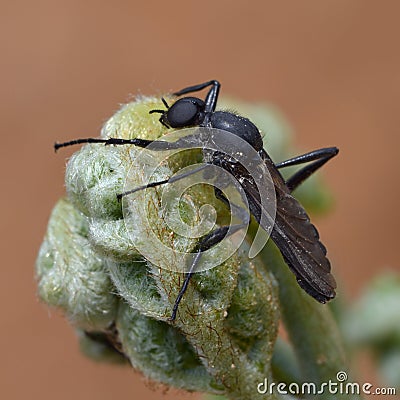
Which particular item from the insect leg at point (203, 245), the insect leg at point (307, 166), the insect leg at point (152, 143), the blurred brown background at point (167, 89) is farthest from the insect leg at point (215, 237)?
the blurred brown background at point (167, 89)

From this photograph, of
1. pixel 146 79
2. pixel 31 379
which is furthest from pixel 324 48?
pixel 31 379

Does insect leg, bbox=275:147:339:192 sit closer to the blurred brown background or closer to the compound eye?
the compound eye

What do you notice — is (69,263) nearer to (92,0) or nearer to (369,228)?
(369,228)

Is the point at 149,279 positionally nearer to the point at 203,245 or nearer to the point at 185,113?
the point at 203,245

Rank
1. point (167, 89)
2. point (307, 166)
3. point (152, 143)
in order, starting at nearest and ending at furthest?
1. point (152, 143)
2. point (307, 166)
3. point (167, 89)

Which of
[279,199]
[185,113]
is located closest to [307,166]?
[279,199]

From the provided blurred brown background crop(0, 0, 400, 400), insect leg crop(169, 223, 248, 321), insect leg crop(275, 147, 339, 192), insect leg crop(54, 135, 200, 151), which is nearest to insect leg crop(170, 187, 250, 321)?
insect leg crop(169, 223, 248, 321)

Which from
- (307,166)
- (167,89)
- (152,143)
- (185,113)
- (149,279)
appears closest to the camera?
(149,279)
